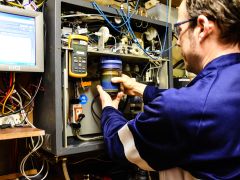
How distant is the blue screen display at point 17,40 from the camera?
103 cm

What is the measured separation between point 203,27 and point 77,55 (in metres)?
0.52

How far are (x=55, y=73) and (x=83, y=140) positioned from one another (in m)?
0.36

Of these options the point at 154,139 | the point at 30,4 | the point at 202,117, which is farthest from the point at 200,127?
the point at 30,4

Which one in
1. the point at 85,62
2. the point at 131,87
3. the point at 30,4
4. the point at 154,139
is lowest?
the point at 154,139

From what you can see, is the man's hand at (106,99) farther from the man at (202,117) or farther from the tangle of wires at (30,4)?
the tangle of wires at (30,4)

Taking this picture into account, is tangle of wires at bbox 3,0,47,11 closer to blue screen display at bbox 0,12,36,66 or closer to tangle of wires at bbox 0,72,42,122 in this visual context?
blue screen display at bbox 0,12,36,66

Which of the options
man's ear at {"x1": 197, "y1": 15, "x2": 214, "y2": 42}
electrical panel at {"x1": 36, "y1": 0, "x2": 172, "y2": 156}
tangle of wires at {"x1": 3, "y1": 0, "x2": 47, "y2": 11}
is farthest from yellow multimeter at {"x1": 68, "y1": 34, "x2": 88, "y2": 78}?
man's ear at {"x1": 197, "y1": 15, "x2": 214, "y2": 42}

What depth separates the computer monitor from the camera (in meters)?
1.03

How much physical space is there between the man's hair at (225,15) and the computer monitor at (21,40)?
0.68m

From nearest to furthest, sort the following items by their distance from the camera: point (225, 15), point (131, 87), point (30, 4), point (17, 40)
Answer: point (225, 15)
point (17, 40)
point (30, 4)
point (131, 87)

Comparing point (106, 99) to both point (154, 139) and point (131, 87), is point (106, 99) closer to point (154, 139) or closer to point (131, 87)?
point (131, 87)

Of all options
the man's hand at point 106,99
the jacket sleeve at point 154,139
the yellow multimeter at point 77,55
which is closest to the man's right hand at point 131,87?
the man's hand at point 106,99

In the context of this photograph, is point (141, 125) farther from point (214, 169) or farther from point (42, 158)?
point (42, 158)

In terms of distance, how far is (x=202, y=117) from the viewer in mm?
772
